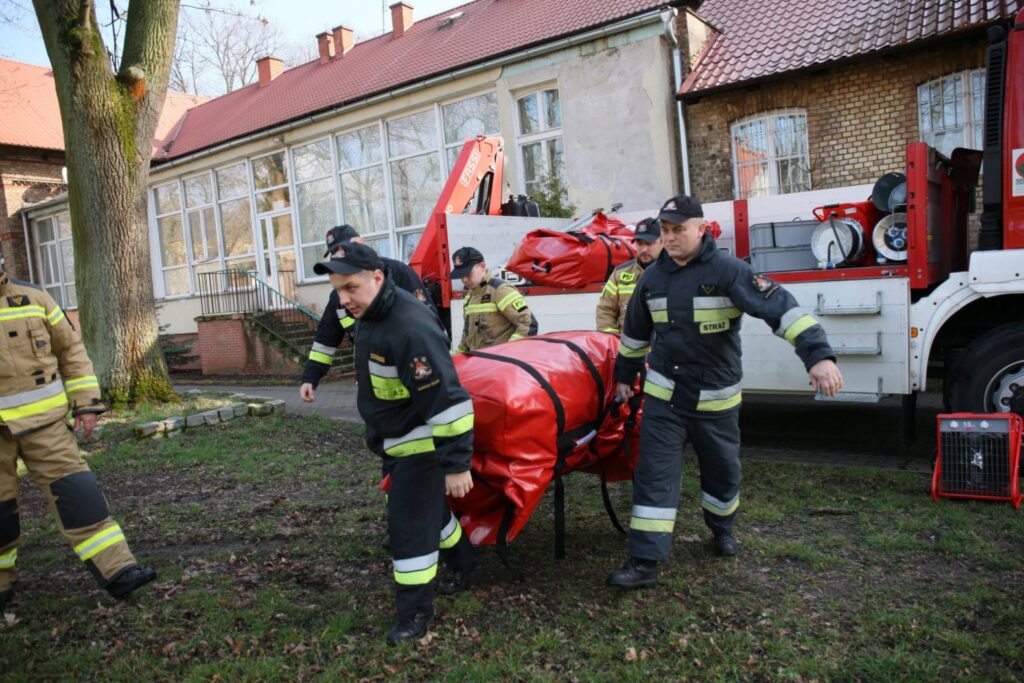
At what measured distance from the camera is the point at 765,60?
38.9 feet

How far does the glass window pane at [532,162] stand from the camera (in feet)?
46.4

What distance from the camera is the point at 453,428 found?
3188 mm

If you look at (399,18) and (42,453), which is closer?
(42,453)

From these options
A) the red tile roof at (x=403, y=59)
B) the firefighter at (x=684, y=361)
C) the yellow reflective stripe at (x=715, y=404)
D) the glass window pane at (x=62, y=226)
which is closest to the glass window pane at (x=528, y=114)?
the red tile roof at (x=403, y=59)

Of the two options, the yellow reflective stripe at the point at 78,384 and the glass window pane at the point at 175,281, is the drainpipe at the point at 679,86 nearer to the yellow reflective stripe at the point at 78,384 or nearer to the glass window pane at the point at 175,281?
the yellow reflective stripe at the point at 78,384

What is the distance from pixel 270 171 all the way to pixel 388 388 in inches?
665

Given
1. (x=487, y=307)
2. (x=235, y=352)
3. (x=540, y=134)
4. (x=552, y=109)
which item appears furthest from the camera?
(x=235, y=352)

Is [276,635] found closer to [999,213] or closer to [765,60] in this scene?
[999,213]

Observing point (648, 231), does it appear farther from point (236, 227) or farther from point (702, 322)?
point (236, 227)

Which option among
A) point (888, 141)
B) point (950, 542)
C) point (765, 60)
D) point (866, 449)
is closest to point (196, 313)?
point (765, 60)

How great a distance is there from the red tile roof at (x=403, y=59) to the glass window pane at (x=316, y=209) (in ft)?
5.15

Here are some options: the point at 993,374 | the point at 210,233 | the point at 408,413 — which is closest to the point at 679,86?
the point at 993,374

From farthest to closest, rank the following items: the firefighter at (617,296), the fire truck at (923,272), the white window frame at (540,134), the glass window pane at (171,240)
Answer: the glass window pane at (171,240)
the white window frame at (540,134)
the firefighter at (617,296)
the fire truck at (923,272)

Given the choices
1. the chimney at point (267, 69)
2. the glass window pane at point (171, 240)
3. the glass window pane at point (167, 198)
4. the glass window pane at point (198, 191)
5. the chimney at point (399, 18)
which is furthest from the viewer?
the chimney at point (267, 69)
